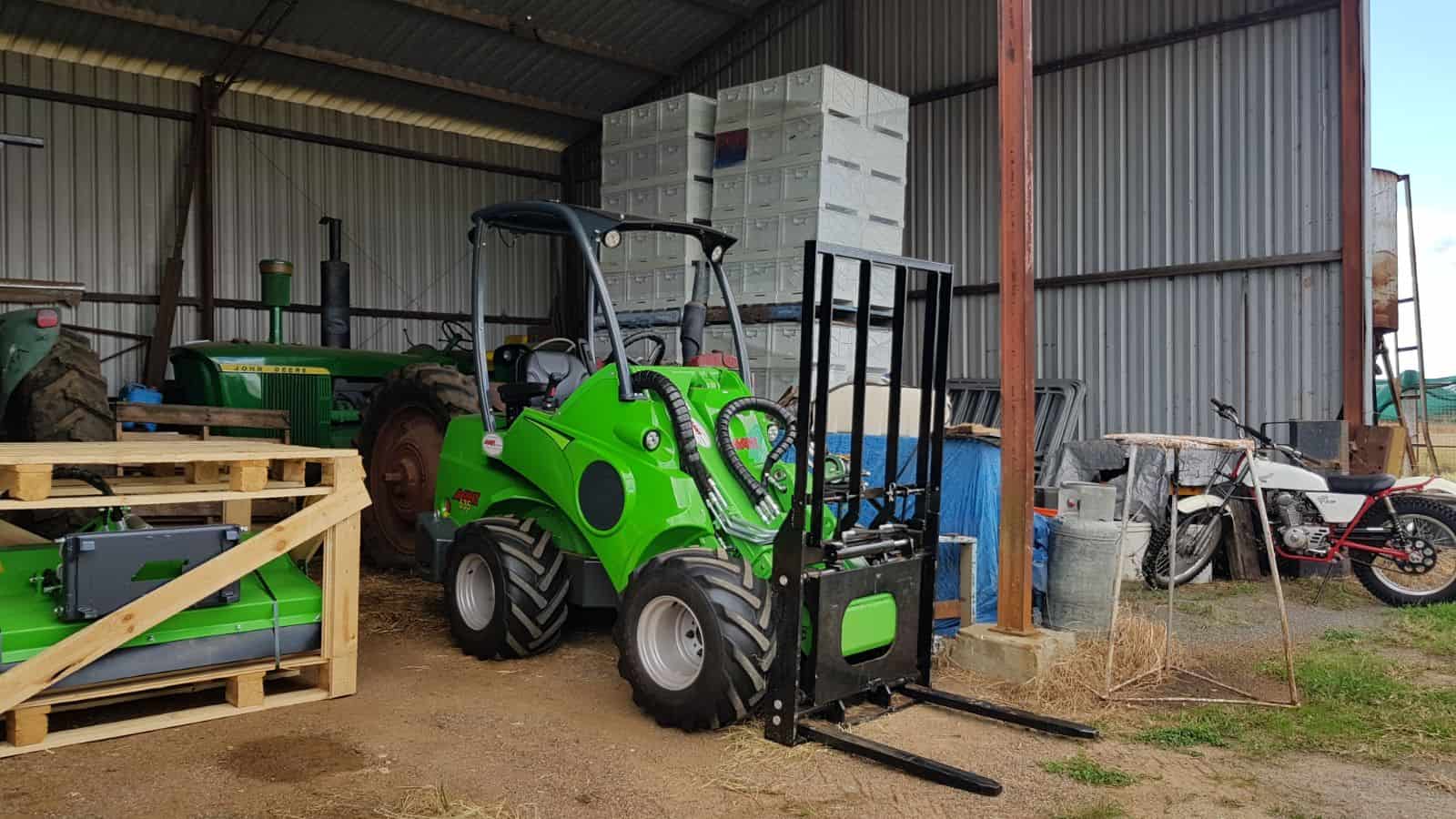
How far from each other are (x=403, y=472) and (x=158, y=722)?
11.9 feet

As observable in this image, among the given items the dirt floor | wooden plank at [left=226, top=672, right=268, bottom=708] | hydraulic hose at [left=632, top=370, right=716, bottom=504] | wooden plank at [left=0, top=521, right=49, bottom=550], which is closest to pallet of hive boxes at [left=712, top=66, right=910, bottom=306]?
hydraulic hose at [left=632, top=370, right=716, bottom=504]

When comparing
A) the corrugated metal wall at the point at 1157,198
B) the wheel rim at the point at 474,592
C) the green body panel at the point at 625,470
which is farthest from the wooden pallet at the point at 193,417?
the corrugated metal wall at the point at 1157,198

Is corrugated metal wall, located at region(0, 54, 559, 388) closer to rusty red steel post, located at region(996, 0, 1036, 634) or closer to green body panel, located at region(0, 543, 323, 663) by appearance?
green body panel, located at region(0, 543, 323, 663)

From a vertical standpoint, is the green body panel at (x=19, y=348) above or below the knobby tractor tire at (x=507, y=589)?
above

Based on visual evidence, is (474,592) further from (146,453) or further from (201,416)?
(201,416)

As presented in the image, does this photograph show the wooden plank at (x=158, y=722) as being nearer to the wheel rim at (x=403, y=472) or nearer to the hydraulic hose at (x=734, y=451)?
the hydraulic hose at (x=734, y=451)

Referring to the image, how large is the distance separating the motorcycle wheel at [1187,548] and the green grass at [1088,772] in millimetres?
4430

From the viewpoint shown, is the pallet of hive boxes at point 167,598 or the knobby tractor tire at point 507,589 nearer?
the pallet of hive boxes at point 167,598

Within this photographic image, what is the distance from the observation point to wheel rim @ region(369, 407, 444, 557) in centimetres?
802

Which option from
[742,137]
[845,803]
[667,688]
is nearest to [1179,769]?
[845,803]

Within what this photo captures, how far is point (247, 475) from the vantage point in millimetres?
4758

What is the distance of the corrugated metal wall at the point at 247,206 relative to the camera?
1360 cm

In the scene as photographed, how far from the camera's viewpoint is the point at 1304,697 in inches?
212

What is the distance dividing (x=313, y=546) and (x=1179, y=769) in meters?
4.15
